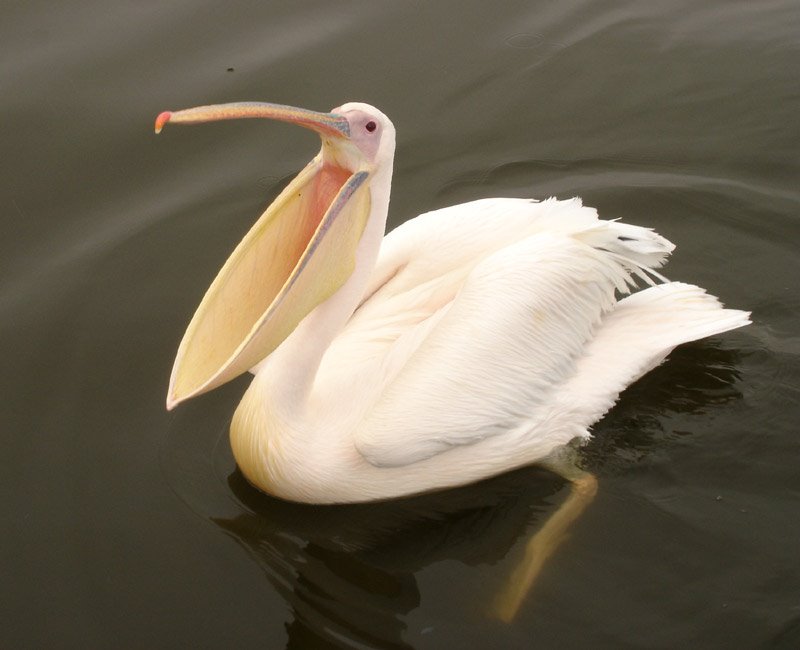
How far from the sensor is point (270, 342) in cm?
361

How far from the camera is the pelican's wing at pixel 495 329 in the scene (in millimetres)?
3734

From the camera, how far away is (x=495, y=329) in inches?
152

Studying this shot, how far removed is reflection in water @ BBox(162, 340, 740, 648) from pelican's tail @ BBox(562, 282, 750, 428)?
9.3 inches

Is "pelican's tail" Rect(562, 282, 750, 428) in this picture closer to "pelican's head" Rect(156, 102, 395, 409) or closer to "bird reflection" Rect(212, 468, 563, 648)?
"bird reflection" Rect(212, 468, 563, 648)

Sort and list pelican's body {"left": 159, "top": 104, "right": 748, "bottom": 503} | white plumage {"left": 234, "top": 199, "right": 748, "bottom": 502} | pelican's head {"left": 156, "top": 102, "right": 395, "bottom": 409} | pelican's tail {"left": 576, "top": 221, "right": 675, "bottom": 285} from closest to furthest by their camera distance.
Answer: pelican's head {"left": 156, "top": 102, "right": 395, "bottom": 409}, pelican's body {"left": 159, "top": 104, "right": 748, "bottom": 503}, white plumage {"left": 234, "top": 199, "right": 748, "bottom": 502}, pelican's tail {"left": 576, "top": 221, "right": 675, "bottom": 285}

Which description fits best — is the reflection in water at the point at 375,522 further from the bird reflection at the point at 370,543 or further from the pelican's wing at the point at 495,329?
the pelican's wing at the point at 495,329

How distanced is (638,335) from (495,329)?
2.28ft

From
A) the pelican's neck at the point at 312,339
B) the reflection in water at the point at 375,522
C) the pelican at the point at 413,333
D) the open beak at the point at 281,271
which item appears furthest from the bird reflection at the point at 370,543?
the open beak at the point at 281,271

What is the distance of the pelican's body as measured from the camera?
3680mm

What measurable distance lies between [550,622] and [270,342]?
1.32 metres

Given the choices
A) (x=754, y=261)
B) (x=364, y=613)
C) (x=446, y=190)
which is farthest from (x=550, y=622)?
(x=446, y=190)

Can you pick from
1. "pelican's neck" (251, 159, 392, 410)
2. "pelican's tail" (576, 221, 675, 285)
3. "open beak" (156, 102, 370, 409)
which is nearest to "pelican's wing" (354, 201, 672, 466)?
"pelican's tail" (576, 221, 675, 285)

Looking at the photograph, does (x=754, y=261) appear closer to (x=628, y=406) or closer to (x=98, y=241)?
(x=628, y=406)

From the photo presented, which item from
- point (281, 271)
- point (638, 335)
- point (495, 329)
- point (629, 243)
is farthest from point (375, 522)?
point (629, 243)
